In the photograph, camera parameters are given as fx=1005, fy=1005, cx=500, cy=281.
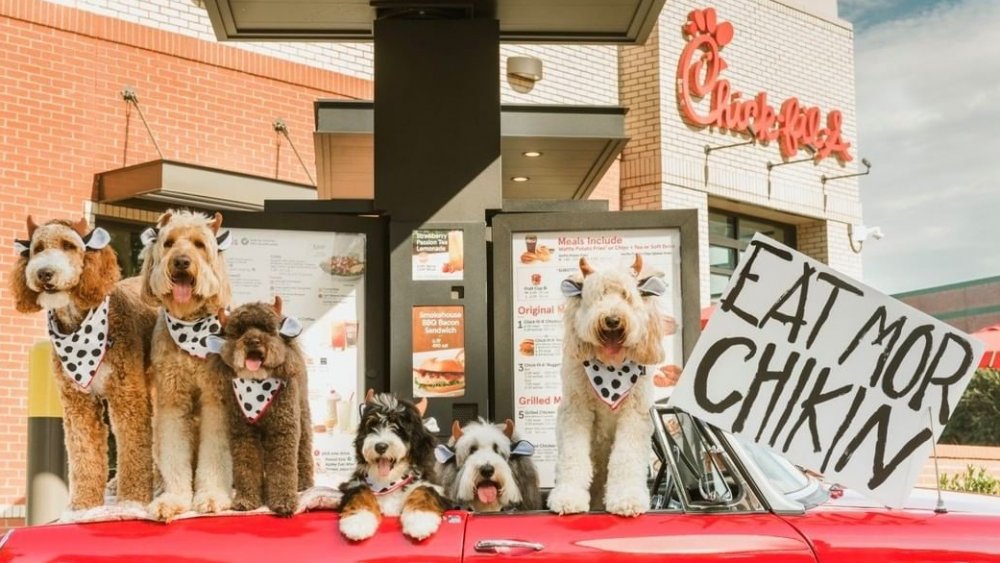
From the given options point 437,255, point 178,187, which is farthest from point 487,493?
point 178,187

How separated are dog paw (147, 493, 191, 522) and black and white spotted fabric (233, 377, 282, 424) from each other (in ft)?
1.26

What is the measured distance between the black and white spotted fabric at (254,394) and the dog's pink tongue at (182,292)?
0.37 meters

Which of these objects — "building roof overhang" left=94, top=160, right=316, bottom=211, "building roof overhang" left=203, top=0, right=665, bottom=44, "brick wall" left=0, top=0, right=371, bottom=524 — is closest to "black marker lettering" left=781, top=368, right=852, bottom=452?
"building roof overhang" left=203, top=0, right=665, bottom=44

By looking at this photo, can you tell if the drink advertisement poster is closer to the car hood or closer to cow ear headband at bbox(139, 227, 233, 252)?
cow ear headband at bbox(139, 227, 233, 252)

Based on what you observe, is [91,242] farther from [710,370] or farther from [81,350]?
[710,370]

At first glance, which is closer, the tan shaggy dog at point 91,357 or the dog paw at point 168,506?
the dog paw at point 168,506

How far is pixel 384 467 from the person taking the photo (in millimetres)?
3830

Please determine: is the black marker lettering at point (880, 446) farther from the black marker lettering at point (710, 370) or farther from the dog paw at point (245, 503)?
the dog paw at point (245, 503)

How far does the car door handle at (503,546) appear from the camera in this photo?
3.58m

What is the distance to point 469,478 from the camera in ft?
12.6

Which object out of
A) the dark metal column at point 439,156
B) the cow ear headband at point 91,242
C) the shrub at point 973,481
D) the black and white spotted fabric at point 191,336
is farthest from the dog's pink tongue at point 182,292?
the shrub at point 973,481

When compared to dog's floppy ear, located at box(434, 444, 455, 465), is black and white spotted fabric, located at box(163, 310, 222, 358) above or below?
above

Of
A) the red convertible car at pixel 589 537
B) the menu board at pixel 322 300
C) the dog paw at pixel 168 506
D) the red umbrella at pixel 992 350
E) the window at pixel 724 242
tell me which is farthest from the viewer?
the window at pixel 724 242

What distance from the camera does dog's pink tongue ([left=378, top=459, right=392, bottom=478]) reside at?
3826 millimetres
